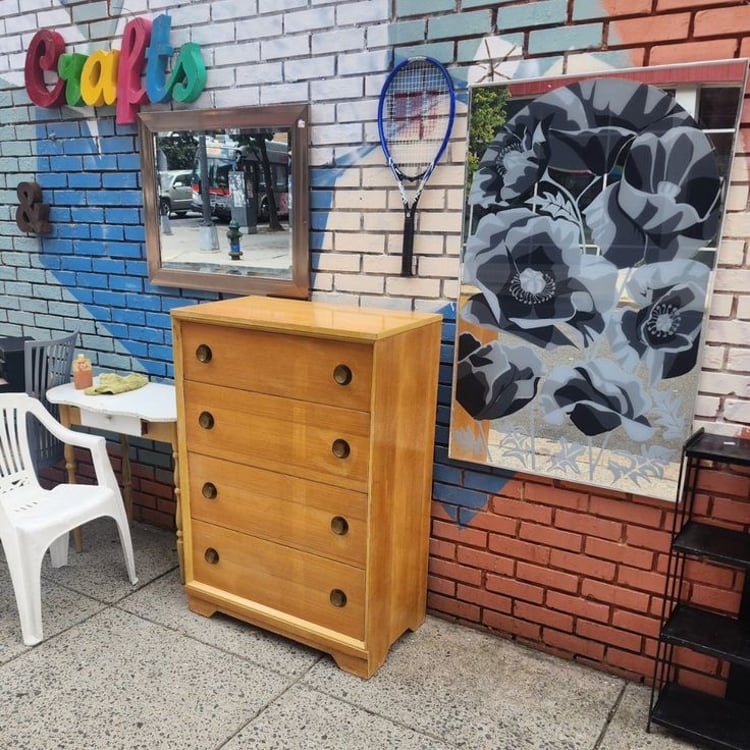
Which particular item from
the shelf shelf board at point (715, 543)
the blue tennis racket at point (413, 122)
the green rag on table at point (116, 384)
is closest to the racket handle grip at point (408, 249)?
the blue tennis racket at point (413, 122)

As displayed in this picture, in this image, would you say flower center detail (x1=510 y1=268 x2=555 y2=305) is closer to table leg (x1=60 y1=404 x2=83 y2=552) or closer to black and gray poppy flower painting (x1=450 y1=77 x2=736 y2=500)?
black and gray poppy flower painting (x1=450 y1=77 x2=736 y2=500)

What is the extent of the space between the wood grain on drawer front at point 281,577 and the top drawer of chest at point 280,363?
674 mm

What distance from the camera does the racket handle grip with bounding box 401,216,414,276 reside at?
2.74m

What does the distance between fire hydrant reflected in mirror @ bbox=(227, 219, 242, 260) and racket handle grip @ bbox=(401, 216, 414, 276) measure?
0.90m

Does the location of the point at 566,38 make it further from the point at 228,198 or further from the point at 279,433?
the point at 279,433

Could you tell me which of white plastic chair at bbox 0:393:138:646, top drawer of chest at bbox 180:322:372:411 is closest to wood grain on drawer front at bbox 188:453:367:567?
top drawer of chest at bbox 180:322:372:411

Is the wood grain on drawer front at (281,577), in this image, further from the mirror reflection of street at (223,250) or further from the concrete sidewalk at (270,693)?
the mirror reflection of street at (223,250)

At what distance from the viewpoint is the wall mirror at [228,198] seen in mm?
3023

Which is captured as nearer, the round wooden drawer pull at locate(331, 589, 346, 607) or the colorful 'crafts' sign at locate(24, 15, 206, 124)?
the round wooden drawer pull at locate(331, 589, 346, 607)

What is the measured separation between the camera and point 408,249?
9.08 feet

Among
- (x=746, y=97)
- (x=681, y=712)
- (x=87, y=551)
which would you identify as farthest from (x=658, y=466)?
(x=87, y=551)

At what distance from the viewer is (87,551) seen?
3.67 m

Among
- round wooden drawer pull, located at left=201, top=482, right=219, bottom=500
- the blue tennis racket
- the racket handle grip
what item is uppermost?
the blue tennis racket

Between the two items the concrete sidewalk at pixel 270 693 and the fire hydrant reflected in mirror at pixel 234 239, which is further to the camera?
the fire hydrant reflected in mirror at pixel 234 239
